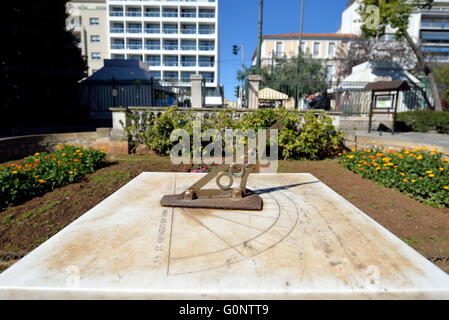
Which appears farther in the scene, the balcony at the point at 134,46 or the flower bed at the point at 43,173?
the balcony at the point at 134,46

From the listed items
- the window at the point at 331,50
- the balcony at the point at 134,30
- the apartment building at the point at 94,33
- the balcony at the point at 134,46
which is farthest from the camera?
the window at the point at 331,50

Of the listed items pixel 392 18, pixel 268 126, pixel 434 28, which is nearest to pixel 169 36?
pixel 392 18

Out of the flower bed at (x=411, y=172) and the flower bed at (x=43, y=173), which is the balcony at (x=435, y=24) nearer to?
the flower bed at (x=411, y=172)

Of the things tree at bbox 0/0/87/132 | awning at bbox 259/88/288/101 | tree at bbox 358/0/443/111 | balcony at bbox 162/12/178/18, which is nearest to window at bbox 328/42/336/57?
balcony at bbox 162/12/178/18

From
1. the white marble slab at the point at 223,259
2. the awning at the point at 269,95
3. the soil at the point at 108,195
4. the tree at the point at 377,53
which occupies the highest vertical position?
the tree at the point at 377,53

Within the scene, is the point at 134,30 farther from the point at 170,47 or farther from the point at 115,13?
the point at 170,47

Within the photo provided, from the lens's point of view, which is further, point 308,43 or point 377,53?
point 308,43

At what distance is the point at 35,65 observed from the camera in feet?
40.7

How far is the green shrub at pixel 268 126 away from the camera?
22.4 ft

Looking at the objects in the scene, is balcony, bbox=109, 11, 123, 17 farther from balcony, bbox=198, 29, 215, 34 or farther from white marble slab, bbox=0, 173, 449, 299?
white marble slab, bbox=0, 173, 449, 299

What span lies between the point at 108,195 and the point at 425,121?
13133 millimetres

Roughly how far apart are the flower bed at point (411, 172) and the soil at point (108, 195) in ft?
0.60

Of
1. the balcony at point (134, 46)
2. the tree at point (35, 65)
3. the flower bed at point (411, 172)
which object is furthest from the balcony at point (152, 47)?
the flower bed at point (411, 172)
